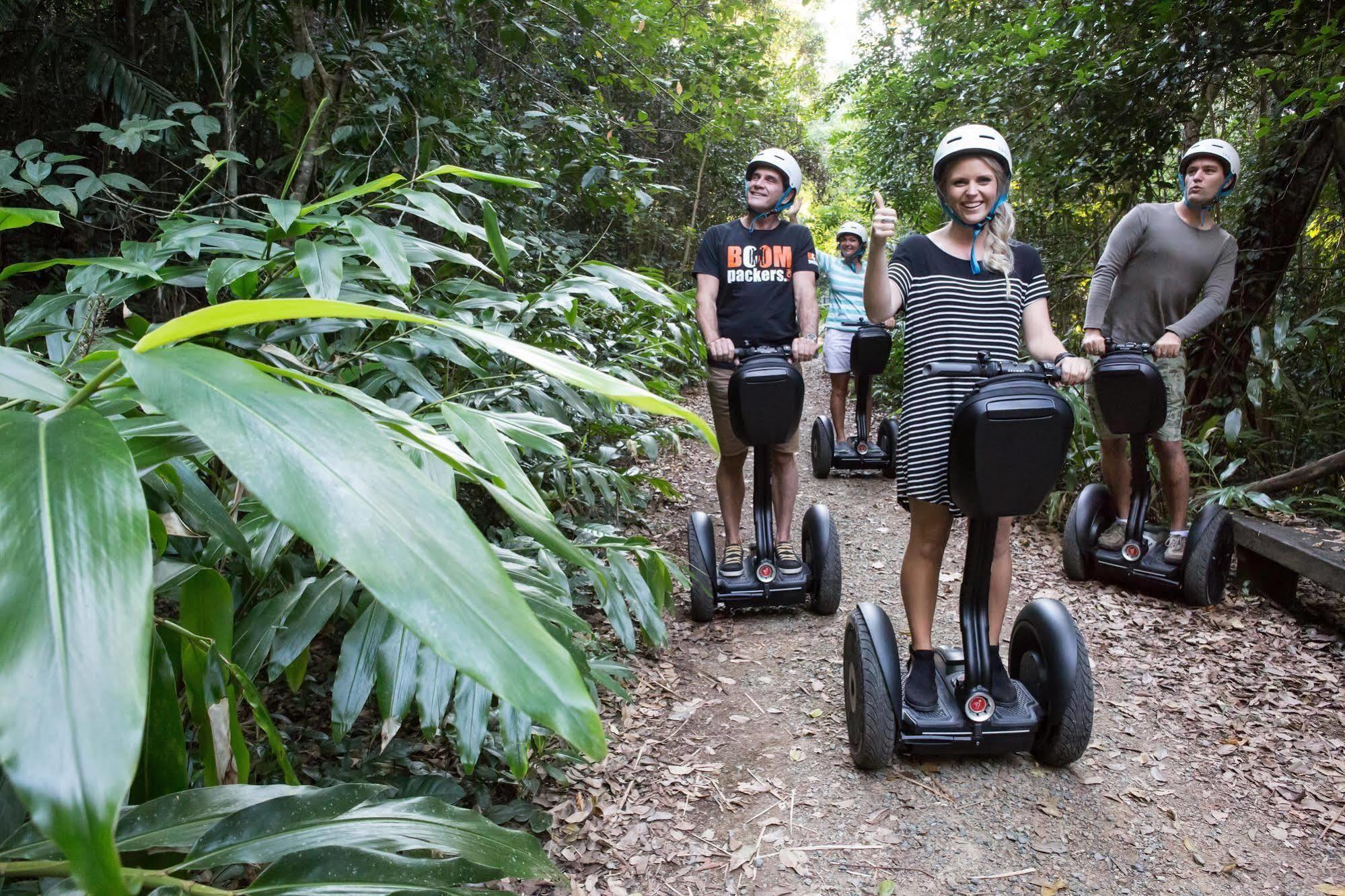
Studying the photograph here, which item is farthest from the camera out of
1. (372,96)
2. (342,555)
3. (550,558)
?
(372,96)

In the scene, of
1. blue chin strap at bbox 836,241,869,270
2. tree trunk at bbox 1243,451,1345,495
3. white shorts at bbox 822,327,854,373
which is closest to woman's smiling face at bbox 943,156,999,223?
tree trunk at bbox 1243,451,1345,495

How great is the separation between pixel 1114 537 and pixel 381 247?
4.34 m

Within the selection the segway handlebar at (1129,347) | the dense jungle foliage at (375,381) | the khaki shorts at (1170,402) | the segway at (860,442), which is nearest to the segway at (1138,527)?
the segway handlebar at (1129,347)

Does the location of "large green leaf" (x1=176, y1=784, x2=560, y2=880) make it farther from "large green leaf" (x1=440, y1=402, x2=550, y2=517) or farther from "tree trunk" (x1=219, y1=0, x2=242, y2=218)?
"tree trunk" (x1=219, y1=0, x2=242, y2=218)

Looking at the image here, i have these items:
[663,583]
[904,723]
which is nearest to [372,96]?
[663,583]

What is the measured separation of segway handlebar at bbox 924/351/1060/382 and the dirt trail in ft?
4.21

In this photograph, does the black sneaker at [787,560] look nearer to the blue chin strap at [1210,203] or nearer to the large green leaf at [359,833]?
the blue chin strap at [1210,203]

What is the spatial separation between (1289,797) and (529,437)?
9.53 ft

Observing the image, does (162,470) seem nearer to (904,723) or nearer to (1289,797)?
(904,723)

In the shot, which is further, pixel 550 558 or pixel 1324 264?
pixel 1324 264

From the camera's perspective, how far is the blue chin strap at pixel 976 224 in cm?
263

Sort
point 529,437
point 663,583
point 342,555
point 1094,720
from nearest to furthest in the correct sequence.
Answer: point 342,555 < point 529,437 < point 663,583 < point 1094,720

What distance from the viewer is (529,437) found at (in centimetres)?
133

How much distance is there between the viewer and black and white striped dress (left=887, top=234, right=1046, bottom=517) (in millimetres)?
2648
